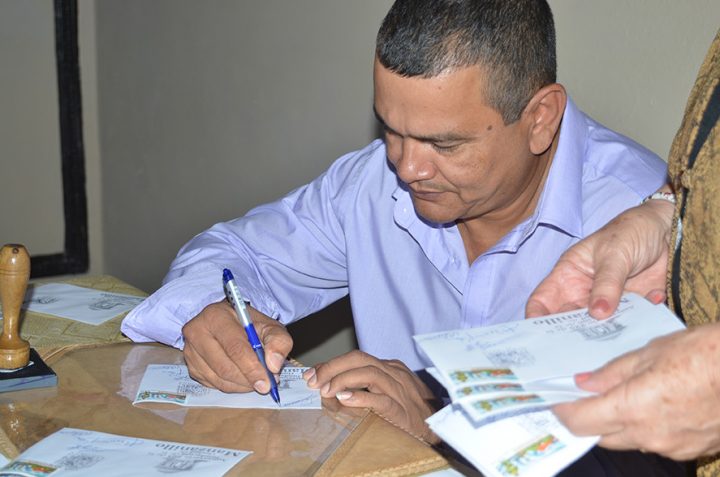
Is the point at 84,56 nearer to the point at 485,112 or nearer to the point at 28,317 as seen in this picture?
the point at 28,317

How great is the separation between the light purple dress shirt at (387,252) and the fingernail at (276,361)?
1.02 ft

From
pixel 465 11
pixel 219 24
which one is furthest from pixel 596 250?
pixel 219 24

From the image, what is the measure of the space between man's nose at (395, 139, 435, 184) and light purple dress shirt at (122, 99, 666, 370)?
0.28 metres

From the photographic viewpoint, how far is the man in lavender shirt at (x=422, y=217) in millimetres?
1662

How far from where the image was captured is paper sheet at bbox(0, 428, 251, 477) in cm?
122

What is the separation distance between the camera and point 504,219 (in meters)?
1.98

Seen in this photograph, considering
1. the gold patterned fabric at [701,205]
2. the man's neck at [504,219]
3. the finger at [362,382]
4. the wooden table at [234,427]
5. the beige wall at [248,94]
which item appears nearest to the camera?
the gold patterned fabric at [701,205]

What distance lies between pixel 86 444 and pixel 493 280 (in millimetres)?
974

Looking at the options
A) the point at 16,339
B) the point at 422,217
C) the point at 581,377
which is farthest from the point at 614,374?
the point at 16,339

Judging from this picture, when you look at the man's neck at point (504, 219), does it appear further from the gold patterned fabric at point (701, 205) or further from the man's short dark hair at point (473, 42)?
the gold patterned fabric at point (701, 205)

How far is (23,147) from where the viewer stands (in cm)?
459

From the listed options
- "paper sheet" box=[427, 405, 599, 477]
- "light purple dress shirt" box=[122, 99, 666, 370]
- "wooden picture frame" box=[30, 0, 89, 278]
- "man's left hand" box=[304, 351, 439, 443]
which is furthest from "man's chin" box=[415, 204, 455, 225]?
"wooden picture frame" box=[30, 0, 89, 278]

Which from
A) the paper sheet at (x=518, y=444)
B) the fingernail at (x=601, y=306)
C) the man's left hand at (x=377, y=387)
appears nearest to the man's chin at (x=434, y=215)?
the man's left hand at (x=377, y=387)

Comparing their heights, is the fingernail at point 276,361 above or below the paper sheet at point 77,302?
above
